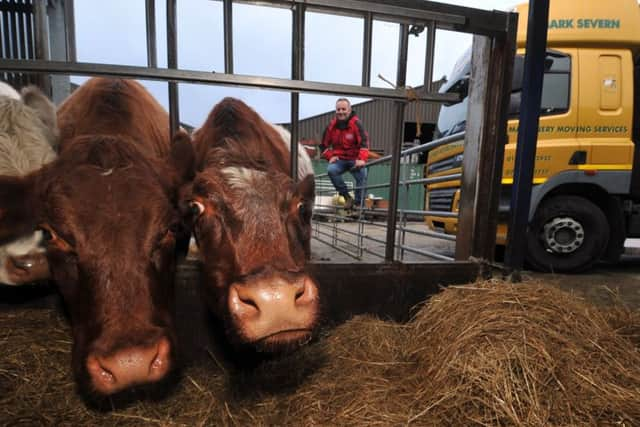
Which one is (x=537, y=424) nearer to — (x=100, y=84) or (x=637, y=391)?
(x=637, y=391)

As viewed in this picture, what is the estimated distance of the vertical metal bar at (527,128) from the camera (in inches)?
89.2

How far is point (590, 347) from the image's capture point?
1763 mm

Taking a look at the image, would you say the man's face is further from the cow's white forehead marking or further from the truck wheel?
the cow's white forehead marking

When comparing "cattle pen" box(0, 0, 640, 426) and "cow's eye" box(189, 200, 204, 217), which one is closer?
"cattle pen" box(0, 0, 640, 426)

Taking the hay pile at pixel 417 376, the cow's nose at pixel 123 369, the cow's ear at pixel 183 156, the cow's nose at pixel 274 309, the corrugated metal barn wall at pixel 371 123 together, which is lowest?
the hay pile at pixel 417 376

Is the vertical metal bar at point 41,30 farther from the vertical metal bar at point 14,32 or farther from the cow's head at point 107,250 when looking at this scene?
the vertical metal bar at point 14,32

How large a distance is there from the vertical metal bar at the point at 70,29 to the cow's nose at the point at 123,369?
175cm

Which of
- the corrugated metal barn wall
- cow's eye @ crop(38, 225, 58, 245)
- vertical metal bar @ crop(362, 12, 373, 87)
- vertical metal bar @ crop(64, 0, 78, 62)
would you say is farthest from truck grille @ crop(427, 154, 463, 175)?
the corrugated metal barn wall

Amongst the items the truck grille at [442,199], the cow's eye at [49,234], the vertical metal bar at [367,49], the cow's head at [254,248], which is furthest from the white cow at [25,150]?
the truck grille at [442,199]

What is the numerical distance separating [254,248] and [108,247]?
2.00ft

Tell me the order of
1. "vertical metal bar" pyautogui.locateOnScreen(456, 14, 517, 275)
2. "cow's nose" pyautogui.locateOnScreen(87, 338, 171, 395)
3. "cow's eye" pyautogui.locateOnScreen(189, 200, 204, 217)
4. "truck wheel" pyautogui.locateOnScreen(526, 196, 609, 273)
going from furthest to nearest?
"truck wheel" pyautogui.locateOnScreen(526, 196, 609, 273)
"vertical metal bar" pyautogui.locateOnScreen(456, 14, 517, 275)
"cow's eye" pyautogui.locateOnScreen(189, 200, 204, 217)
"cow's nose" pyautogui.locateOnScreen(87, 338, 171, 395)

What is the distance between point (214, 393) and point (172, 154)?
4.72 feet

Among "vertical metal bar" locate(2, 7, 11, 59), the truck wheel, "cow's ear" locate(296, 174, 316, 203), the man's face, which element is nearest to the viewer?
"cow's ear" locate(296, 174, 316, 203)

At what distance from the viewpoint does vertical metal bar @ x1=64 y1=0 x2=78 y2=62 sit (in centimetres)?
203
